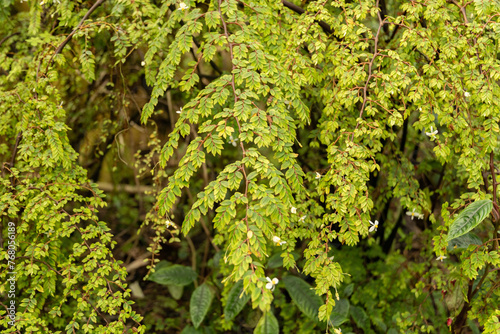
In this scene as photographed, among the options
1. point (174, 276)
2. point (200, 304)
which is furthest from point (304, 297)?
point (174, 276)

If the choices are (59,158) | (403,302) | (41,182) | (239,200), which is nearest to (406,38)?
(239,200)

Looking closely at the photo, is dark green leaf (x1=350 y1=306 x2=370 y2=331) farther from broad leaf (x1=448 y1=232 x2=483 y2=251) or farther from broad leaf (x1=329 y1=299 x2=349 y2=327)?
broad leaf (x1=448 y1=232 x2=483 y2=251)

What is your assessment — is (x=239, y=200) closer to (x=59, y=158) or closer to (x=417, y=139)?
(x=59, y=158)

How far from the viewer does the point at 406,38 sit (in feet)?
5.25

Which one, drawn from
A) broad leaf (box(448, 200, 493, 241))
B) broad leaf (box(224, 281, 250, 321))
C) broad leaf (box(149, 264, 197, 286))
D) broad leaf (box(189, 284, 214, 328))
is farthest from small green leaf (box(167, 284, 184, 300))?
broad leaf (box(448, 200, 493, 241))

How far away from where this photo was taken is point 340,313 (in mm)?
2359

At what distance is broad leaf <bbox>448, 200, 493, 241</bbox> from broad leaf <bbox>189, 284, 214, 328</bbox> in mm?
1639

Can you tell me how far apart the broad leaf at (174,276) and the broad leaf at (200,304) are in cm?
18

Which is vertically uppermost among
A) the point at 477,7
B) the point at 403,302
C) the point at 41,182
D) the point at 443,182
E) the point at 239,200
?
the point at 477,7

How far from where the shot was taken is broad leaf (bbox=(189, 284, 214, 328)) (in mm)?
2543

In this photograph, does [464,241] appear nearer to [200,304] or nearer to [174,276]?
[200,304]

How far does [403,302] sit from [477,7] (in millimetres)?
1902

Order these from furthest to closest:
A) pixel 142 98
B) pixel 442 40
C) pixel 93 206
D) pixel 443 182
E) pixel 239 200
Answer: pixel 142 98
pixel 443 182
pixel 93 206
pixel 442 40
pixel 239 200

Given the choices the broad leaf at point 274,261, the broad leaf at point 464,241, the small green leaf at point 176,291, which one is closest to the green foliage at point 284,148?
the broad leaf at point 464,241
